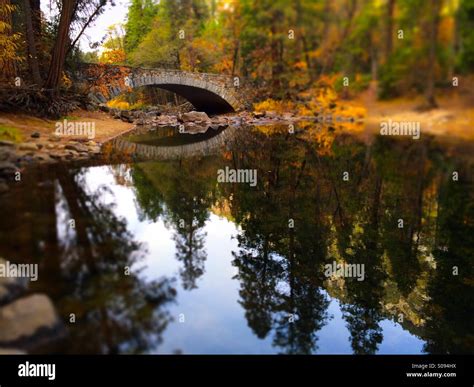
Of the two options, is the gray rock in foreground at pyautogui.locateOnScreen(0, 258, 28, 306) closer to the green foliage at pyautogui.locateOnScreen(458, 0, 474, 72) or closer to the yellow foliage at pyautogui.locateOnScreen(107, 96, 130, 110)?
the green foliage at pyautogui.locateOnScreen(458, 0, 474, 72)

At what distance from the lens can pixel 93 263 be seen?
11.8ft

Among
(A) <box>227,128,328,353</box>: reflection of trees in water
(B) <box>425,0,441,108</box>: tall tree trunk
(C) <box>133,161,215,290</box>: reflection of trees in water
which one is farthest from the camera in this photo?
(B) <box>425,0,441,108</box>: tall tree trunk

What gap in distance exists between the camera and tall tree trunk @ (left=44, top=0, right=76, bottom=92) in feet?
43.1

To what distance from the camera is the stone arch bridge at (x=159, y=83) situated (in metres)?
19.0

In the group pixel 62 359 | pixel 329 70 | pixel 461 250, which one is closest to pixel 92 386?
pixel 62 359

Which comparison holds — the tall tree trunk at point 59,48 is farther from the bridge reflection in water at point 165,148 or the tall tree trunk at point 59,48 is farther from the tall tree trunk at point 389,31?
the tall tree trunk at point 389,31

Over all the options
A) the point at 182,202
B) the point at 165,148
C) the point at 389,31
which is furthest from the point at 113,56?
the point at 182,202

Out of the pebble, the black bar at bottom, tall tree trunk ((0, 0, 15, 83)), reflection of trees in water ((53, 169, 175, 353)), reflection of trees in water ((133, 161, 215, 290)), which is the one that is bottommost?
the black bar at bottom

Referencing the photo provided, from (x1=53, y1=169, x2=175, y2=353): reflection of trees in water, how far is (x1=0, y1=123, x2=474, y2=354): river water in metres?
0.01

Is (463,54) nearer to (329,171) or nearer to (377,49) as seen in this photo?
(377,49)

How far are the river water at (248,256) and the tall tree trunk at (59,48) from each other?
6.89m

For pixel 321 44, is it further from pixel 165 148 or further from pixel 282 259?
pixel 282 259

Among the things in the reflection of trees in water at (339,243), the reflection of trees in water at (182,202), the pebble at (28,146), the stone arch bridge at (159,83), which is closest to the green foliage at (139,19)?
the stone arch bridge at (159,83)

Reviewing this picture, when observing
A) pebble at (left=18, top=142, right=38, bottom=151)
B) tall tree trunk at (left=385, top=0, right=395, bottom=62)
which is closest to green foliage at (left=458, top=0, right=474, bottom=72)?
tall tree trunk at (left=385, top=0, right=395, bottom=62)
